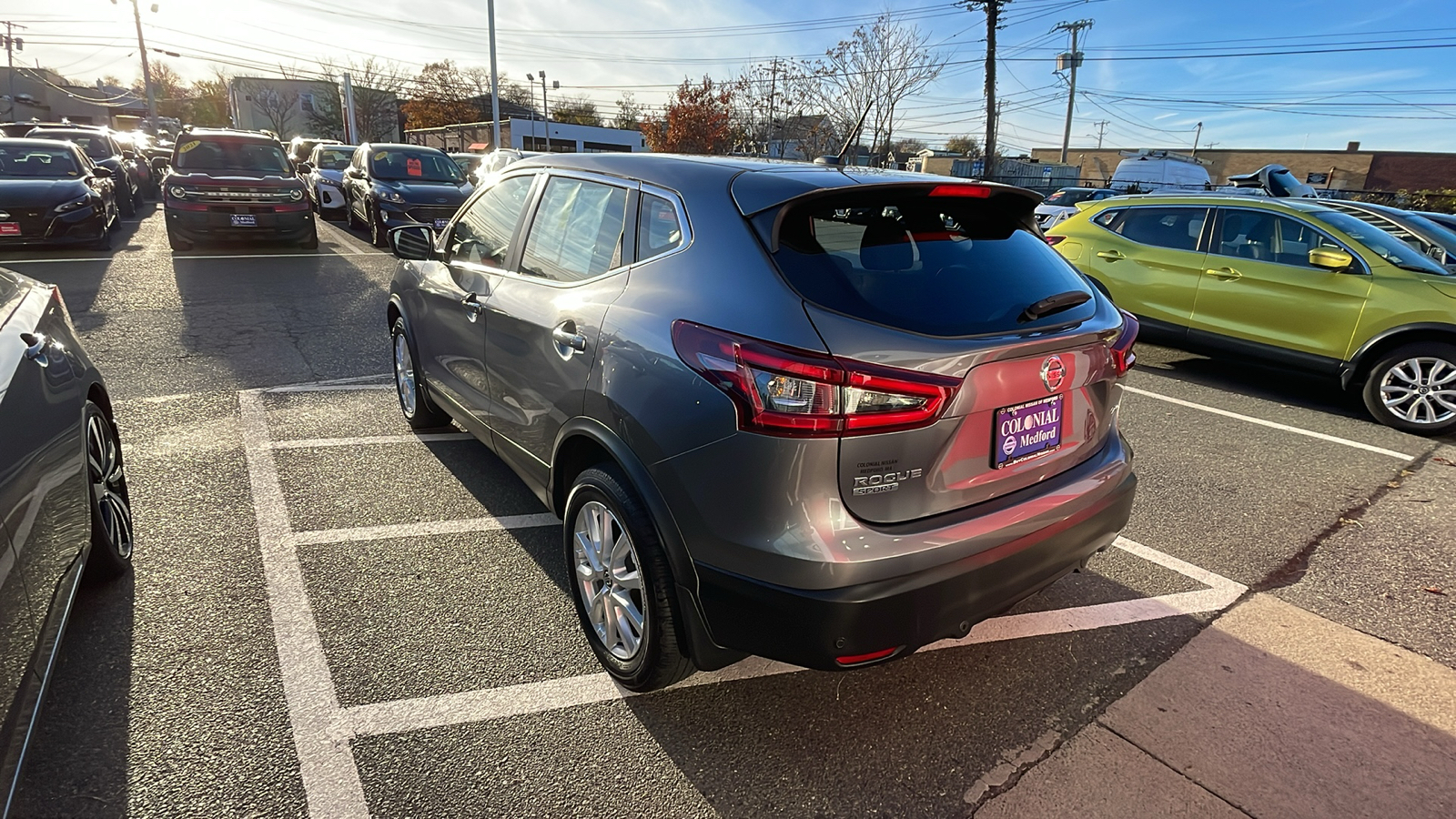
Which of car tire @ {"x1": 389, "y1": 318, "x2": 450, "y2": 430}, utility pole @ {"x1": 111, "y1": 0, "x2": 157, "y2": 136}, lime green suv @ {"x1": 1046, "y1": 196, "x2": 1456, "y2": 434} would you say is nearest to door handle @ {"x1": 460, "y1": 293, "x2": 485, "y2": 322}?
car tire @ {"x1": 389, "y1": 318, "x2": 450, "y2": 430}

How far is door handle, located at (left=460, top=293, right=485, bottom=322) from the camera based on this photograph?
354 cm

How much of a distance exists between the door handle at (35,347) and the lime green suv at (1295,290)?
7.82 meters

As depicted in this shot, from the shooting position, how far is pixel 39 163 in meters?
11.7

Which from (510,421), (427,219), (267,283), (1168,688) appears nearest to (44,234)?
(267,283)

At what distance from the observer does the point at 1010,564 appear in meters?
2.31

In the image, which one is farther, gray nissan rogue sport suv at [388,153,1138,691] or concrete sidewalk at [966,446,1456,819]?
concrete sidewalk at [966,446,1456,819]

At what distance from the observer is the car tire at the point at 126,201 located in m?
16.5

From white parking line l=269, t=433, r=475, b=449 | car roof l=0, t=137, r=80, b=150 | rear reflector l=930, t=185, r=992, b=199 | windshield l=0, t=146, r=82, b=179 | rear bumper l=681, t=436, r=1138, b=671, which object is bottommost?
white parking line l=269, t=433, r=475, b=449

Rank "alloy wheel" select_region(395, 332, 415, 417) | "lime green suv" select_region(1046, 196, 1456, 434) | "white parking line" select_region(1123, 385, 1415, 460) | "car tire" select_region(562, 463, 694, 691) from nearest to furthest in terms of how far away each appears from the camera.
A: "car tire" select_region(562, 463, 694, 691) < "alloy wheel" select_region(395, 332, 415, 417) < "white parking line" select_region(1123, 385, 1415, 460) < "lime green suv" select_region(1046, 196, 1456, 434)

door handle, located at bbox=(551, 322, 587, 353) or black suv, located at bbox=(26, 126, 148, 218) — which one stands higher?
black suv, located at bbox=(26, 126, 148, 218)

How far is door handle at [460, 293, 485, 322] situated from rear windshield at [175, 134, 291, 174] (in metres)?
11.2

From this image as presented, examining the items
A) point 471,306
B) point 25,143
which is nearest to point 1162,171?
point 471,306

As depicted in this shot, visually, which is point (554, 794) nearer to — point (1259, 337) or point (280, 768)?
point (280, 768)

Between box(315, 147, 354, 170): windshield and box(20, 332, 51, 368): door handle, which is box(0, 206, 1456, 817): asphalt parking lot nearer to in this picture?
box(20, 332, 51, 368): door handle
